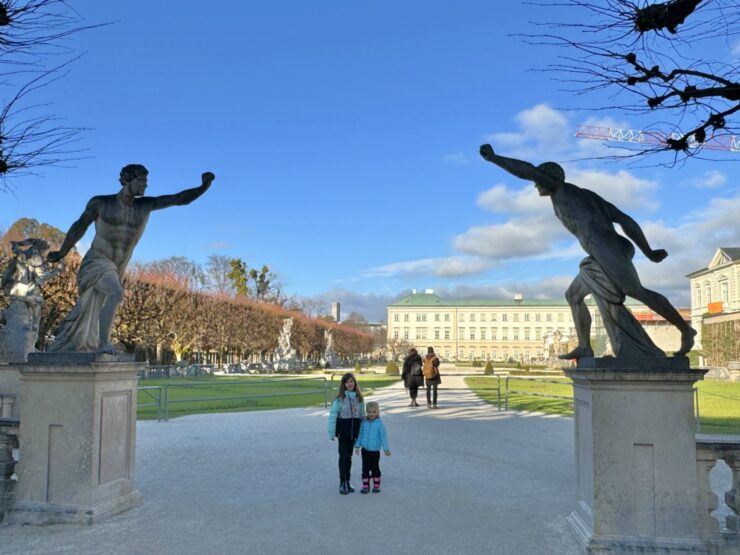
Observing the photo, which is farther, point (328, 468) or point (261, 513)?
point (328, 468)

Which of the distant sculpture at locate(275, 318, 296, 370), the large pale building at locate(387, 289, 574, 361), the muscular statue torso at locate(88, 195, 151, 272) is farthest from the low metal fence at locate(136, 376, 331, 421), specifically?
the large pale building at locate(387, 289, 574, 361)

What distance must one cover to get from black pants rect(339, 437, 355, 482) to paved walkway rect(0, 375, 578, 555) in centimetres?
21

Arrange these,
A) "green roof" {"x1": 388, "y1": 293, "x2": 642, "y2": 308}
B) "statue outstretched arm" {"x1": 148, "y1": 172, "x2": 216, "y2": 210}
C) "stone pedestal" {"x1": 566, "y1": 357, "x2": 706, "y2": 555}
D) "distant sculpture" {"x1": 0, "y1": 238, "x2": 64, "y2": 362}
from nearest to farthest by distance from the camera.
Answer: "stone pedestal" {"x1": 566, "y1": 357, "x2": 706, "y2": 555} < "statue outstretched arm" {"x1": 148, "y1": 172, "x2": 216, "y2": 210} < "distant sculpture" {"x1": 0, "y1": 238, "x2": 64, "y2": 362} < "green roof" {"x1": 388, "y1": 293, "x2": 642, "y2": 308}

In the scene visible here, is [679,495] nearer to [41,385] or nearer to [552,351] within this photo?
[41,385]

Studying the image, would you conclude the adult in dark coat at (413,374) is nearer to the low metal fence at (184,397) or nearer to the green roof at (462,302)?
the low metal fence at (184,397)

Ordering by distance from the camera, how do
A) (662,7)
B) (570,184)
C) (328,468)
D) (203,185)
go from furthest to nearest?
(328,468)
(203,185)
(570,184)
(662,7)

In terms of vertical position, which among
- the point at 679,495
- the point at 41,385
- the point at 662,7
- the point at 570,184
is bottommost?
the point at 679,495

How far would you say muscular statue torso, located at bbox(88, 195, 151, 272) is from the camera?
5.52 meters

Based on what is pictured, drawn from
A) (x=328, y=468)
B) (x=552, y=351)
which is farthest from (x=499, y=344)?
(x=328, y=468)

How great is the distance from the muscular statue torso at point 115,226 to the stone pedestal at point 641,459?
14.0ft

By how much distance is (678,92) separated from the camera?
3715 mm

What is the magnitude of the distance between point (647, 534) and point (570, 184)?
9.16 ft

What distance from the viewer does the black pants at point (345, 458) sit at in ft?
20.3

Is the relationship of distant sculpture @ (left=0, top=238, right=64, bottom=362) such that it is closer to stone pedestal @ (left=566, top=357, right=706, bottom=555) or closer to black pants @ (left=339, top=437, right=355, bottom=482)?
black pants @ (left=339, top=437, right=355, bottom=482)
